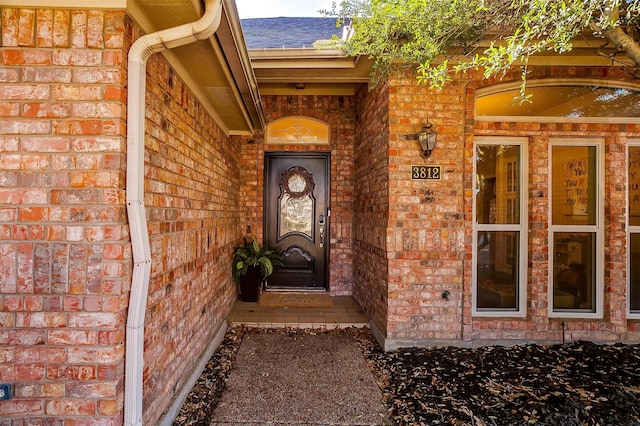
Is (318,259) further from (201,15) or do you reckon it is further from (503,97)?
(201,15)

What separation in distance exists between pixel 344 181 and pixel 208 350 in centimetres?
293

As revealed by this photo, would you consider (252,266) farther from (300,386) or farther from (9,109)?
(9,109)

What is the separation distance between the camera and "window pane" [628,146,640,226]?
3492 millimetres

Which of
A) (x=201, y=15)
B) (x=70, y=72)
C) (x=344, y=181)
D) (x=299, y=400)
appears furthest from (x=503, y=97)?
(x=70, y=72)

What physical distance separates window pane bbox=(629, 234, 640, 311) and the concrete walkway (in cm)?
296

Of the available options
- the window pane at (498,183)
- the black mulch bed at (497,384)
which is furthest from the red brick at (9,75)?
the window pane at (498,183)

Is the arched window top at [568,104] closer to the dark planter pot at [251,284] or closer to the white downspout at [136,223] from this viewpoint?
the white downspout at [136,223]

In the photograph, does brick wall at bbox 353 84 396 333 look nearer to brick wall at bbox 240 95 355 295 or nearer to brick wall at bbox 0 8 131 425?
brick wall at bbox 240 95 355 295

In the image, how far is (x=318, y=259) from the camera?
5.04m

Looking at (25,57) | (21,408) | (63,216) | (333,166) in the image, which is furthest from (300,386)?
(333,166)

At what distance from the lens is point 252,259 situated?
4414 mm

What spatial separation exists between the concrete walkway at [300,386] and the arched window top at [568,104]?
277cm

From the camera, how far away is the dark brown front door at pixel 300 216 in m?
5.03

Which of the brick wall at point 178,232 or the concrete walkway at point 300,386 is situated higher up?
the brick wall at point 178,232
